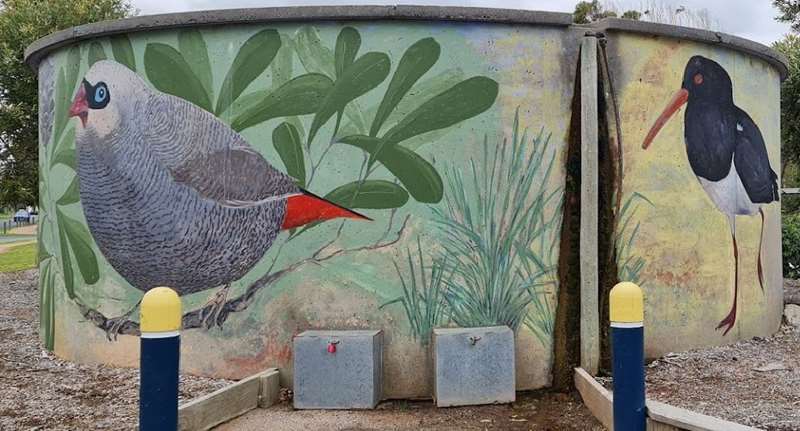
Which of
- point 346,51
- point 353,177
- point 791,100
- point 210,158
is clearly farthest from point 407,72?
point 791,100

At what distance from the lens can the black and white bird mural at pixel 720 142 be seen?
21.4 ft

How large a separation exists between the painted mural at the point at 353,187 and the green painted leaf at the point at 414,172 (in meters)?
0.01

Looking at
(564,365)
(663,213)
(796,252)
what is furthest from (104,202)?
(796,252)

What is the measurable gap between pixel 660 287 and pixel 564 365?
49.9 inches

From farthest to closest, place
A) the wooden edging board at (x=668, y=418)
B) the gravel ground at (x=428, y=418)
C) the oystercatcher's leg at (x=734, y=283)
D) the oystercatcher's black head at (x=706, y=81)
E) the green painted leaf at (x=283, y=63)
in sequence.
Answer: the oystercatcher's leg at (x=734, y=283), the oystercatcher's black head at (x=706, y=81), the green painted leaf at (x=283, y=63), the gravel ground at (x=428, y=418), the wooden edging board at (x=668, y=418)

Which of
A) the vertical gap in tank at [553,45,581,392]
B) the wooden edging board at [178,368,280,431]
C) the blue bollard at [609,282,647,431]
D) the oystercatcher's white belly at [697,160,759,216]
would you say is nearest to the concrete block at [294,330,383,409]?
the wooden edging board at [178,368,280,431]

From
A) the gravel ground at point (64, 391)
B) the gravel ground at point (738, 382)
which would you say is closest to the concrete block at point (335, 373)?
the gravel ground at point (64, 391)

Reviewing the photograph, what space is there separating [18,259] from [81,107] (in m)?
19.6

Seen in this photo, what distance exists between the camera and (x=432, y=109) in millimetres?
5781

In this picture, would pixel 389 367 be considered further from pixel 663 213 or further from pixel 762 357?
pixel 762 357

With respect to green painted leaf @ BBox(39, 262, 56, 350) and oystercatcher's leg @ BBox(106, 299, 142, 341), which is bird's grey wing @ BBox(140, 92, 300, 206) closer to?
oystercatcher's leg @ BBox(106, 299, 142, 341)

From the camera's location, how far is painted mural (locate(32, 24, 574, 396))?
5734 mm

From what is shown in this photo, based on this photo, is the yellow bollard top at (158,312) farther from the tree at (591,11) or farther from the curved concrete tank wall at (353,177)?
the tree at (591,11)

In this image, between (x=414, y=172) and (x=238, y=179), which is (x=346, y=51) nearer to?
(x=414, y=172)
